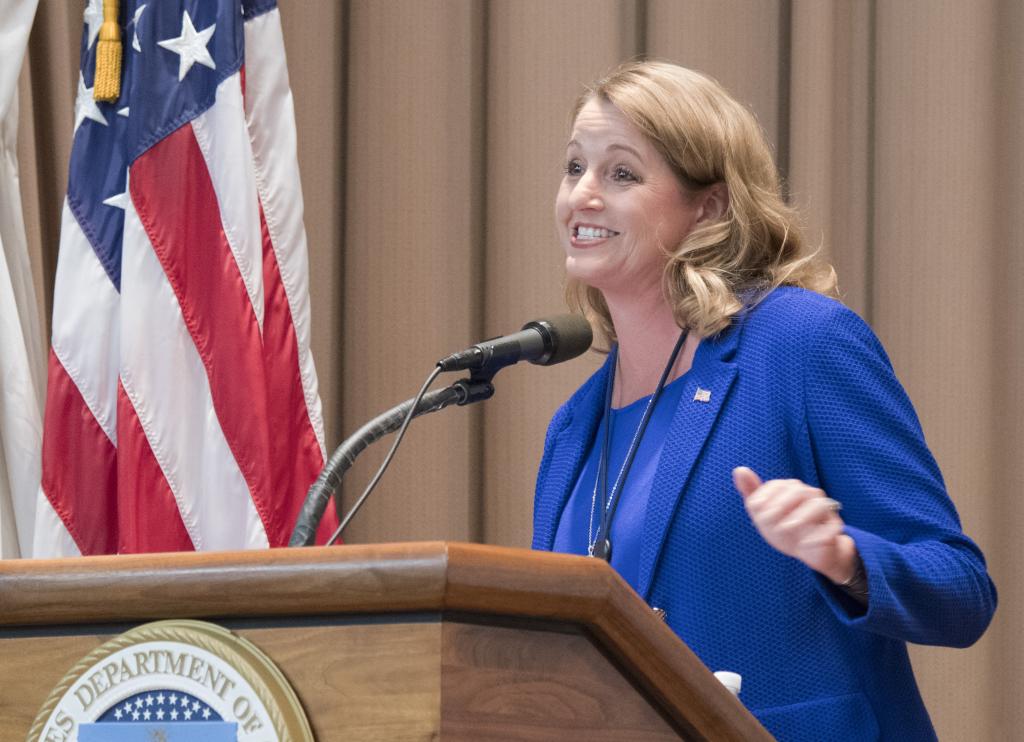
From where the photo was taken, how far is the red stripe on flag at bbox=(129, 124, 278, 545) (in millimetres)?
2967

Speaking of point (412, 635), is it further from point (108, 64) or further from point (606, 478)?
point (108, 64)

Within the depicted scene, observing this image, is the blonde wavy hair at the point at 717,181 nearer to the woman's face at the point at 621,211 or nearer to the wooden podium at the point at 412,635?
the woman's face at the point at 621,211

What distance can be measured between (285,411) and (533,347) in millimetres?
1422

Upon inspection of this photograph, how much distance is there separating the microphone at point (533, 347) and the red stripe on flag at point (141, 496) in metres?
1.39

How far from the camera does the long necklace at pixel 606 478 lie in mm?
1953

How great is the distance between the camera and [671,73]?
2248 millimetres

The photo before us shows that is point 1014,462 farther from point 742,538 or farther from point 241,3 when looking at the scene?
point 241,3

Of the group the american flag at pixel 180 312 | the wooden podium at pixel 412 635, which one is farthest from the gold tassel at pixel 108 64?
the wooden podium at pixel 412 635

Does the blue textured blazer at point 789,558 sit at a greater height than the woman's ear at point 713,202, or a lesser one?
lesser

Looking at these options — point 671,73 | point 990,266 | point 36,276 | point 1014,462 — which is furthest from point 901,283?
point 36,276

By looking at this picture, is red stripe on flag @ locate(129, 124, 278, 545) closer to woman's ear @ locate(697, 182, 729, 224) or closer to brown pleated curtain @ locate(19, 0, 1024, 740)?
brown pleated curtain @ locate(19, 0, 1024, 740)

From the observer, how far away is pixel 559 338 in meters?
1.76

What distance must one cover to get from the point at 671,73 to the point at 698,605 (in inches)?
36.0

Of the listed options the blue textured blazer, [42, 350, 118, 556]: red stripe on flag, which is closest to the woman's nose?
the blue textured blazer
